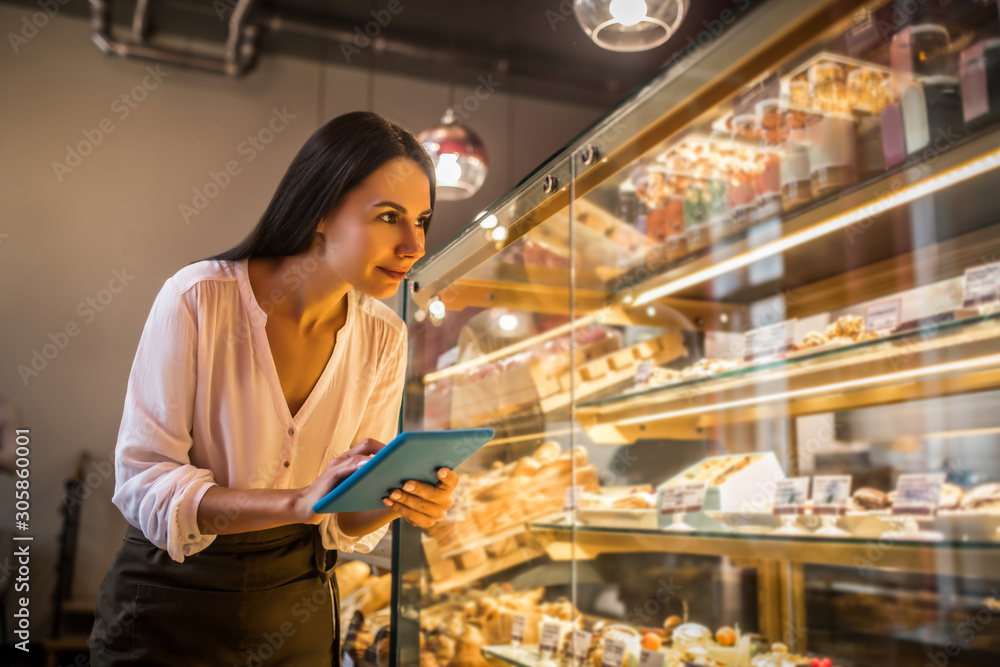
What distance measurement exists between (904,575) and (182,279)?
220 centimetres

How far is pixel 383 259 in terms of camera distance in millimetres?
1382

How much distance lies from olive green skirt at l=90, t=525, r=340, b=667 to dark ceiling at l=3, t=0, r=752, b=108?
416 centimetres

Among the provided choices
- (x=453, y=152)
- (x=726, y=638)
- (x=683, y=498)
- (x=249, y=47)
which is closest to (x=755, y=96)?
(x=683, y=498)

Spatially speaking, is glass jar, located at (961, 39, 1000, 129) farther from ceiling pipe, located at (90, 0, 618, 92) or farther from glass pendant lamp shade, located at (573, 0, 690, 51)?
ceiling pipe, located at (90, 0, 618, 92)

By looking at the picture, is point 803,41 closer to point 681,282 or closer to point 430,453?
point 430,453

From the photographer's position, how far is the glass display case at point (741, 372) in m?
1.57

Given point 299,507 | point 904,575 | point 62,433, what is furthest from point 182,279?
point 62,433

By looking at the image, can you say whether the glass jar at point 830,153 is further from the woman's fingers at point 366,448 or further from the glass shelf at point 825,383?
the woman's fingers at point 366,448

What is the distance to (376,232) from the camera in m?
1.38

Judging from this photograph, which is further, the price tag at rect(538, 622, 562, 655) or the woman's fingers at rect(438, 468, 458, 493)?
the price tag at rect(538, 622, 562, 655)

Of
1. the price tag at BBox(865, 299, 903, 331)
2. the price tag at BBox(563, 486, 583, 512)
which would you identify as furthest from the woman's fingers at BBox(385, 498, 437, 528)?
the price tag at BBox(865, 299, 903, 331)

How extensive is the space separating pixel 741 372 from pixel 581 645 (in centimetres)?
83

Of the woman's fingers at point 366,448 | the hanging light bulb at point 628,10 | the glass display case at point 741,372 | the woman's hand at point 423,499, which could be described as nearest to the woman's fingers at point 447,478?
the woman's hand at point 423,499

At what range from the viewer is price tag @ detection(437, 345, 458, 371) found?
2.38 m
